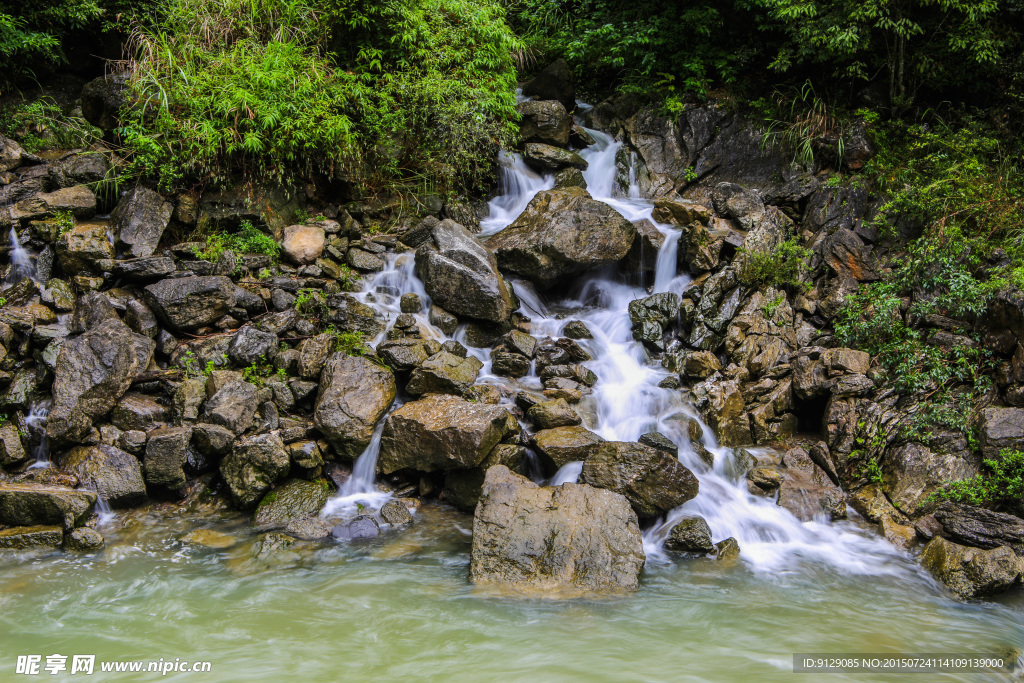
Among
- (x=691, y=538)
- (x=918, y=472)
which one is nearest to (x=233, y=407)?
(x=691, y=538)

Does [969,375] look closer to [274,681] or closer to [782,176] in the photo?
[782,176]

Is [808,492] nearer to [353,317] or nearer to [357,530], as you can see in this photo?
[357,530]

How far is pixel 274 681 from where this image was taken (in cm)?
360

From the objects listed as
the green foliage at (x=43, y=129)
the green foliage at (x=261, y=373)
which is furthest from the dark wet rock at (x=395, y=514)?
the green foliage at (x=43, y=129)

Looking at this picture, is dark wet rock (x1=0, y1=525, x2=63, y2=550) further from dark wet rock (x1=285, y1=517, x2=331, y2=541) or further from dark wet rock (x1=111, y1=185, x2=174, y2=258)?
dark wet rock (x1=111, y1=185, x2=174, y2=258)

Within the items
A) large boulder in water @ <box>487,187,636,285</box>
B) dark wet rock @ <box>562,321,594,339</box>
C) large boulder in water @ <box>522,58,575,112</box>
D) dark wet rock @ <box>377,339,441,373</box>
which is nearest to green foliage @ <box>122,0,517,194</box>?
large boulder in water @ <box>522,58,575,112</box>

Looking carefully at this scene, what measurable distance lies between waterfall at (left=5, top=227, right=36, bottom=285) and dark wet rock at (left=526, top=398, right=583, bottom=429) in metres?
6.89

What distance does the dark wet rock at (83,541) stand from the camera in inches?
202

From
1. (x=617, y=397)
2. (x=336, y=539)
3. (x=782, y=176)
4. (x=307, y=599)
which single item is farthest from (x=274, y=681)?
(x=782, y=176)

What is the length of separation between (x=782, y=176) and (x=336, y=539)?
999 centimetres

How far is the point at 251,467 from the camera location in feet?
19.7

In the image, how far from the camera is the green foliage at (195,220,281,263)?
8.25m

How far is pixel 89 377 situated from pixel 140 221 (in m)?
2.75

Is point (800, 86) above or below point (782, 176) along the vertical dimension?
above
